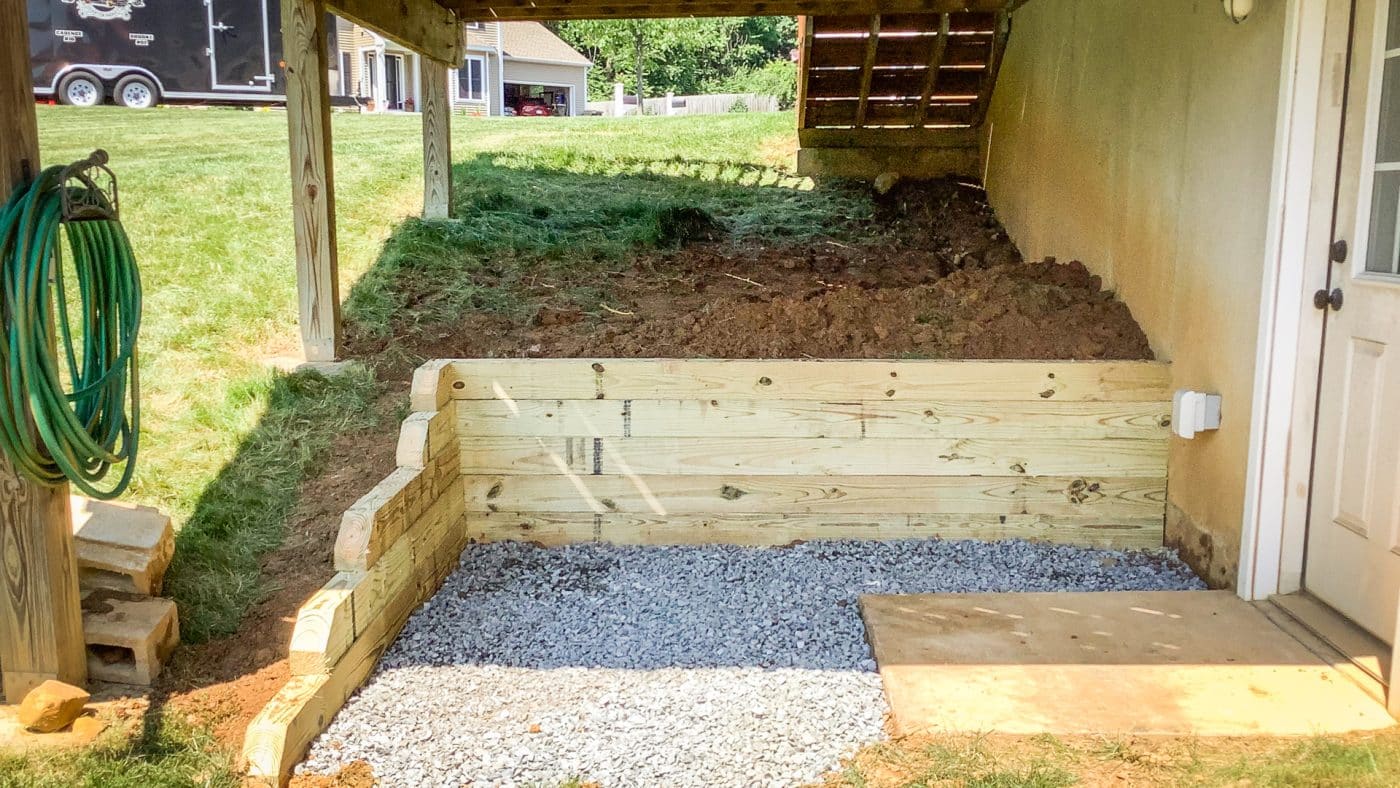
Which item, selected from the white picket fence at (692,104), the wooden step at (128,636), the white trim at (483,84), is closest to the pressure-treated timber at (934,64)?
the wooden step at (128,636)

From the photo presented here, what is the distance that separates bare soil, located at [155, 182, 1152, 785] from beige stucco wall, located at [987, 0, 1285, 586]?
313 mm

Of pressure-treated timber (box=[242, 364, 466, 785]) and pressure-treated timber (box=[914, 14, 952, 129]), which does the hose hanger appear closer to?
pressure-treated timber (box=[242, 364, 466, 785])

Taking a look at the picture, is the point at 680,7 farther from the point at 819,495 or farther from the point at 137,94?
the point at 137,94

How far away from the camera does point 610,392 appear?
3881 millimetres

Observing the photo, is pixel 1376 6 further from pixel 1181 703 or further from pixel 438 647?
pixel 438 647

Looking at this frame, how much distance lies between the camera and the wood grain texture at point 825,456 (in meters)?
3.91

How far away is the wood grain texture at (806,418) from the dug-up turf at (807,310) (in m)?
0.37

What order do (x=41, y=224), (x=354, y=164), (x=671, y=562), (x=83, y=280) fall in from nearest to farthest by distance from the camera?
1. (x=41, y=224)
2. (x=83, y=280)
3. (x=671, y=562)
4. (x=354, y=164)

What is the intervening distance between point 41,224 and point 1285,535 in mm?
3753

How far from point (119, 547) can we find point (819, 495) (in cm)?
240

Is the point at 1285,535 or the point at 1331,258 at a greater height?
the point at 1331,258

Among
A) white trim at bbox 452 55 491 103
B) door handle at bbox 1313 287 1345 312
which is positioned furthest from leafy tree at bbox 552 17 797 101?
door handle at bbox 1313 287 1345 312

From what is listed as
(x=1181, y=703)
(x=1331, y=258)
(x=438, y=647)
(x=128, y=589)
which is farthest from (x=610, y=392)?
(x=1331, y=258)

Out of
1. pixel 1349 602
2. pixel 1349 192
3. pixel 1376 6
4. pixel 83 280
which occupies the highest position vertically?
pixel 1376 6
